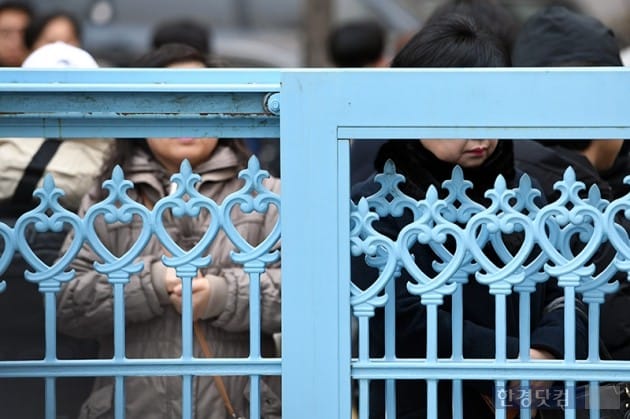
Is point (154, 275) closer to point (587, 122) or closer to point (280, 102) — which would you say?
point (280, 102)

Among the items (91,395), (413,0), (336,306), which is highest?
(413,0)

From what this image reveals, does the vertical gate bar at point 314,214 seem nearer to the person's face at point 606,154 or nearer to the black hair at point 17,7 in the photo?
the person's face at point 606,154

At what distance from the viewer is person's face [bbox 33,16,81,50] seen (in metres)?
5.59

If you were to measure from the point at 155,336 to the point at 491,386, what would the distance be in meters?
0.91

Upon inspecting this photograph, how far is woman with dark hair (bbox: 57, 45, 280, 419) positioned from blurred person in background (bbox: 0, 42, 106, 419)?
0.07 m

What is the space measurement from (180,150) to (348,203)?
1.09m

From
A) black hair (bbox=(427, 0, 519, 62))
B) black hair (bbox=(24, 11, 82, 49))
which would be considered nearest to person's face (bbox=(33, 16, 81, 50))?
black hair (bbox=(24, 11, 82, 49))

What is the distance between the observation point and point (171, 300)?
307 centimetres

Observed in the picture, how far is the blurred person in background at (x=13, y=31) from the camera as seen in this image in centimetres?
615

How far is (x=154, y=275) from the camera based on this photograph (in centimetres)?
302

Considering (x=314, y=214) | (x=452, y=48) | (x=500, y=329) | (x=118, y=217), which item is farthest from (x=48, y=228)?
(x=452, y=48)

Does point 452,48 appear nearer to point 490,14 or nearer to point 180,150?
point 180,150

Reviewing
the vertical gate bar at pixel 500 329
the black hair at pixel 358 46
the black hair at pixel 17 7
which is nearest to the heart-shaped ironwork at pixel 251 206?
the vertical gate bar at pixel 500 329

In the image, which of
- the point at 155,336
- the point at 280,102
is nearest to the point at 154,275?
the point at 155,336
